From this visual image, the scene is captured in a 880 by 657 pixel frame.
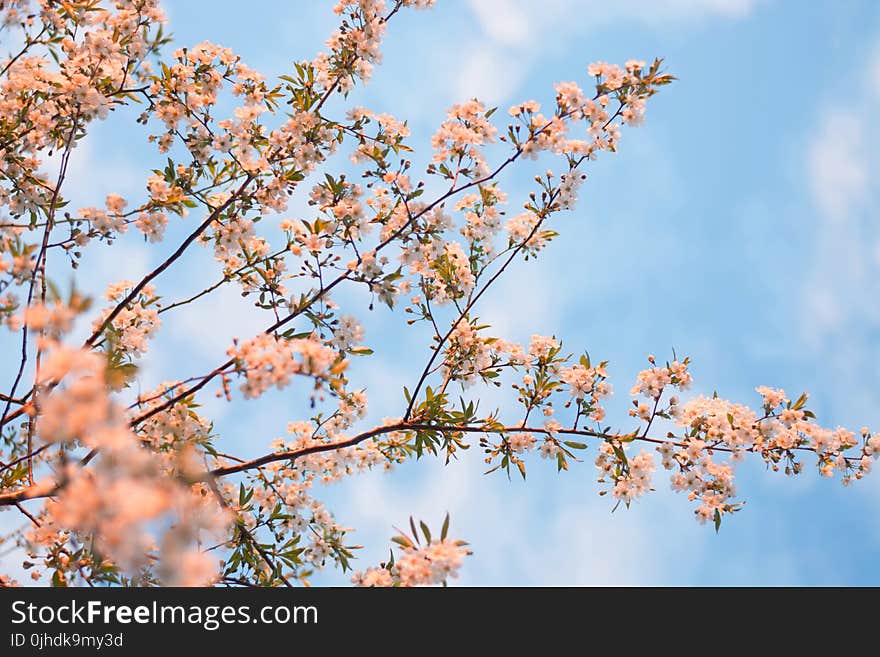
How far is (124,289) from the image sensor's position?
5840 millimetres

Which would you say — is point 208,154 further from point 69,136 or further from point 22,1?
point 22,1

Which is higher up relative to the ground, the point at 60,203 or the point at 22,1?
the point at 22,1
